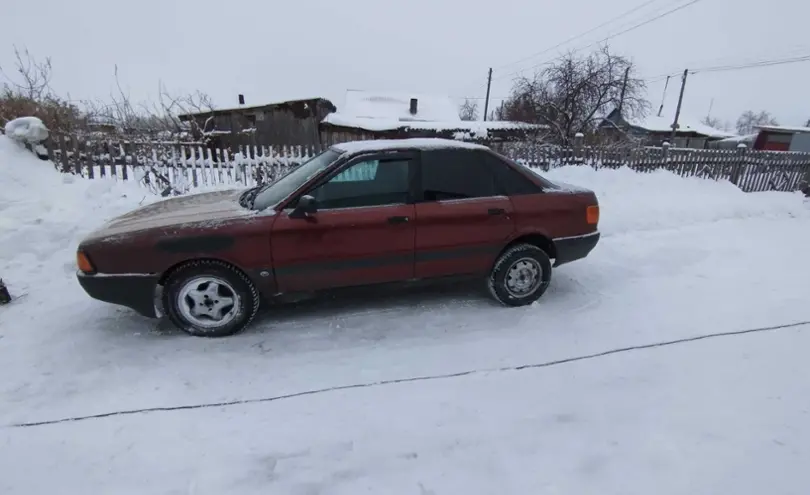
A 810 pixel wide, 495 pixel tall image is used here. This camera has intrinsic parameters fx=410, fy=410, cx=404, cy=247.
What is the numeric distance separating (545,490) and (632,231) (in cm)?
587

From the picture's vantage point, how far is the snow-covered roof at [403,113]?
23309 mm

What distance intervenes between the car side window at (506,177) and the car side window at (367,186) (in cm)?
81

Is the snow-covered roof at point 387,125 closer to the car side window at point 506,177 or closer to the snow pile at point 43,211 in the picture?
the snow pile at point 43,211

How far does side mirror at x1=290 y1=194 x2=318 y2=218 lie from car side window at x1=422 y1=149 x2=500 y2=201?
989 millimetres

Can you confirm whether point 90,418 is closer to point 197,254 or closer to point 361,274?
point 197,254

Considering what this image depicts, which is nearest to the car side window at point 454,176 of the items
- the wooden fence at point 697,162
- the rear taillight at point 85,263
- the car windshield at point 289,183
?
the car windshield at point 289,183

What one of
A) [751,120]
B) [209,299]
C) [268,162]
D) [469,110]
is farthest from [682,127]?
[751,120]

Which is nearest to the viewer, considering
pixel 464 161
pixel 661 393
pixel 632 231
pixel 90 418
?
pixel 90 418

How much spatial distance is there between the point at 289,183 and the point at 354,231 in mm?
800

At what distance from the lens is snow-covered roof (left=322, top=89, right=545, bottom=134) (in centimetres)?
2331

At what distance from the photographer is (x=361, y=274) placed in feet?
11.8

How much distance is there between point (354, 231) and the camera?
345 cm

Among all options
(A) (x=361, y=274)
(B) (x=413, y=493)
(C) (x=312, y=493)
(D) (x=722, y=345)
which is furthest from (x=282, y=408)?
(D) (x=722, y=345)

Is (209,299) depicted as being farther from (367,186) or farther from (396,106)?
(396,106)
